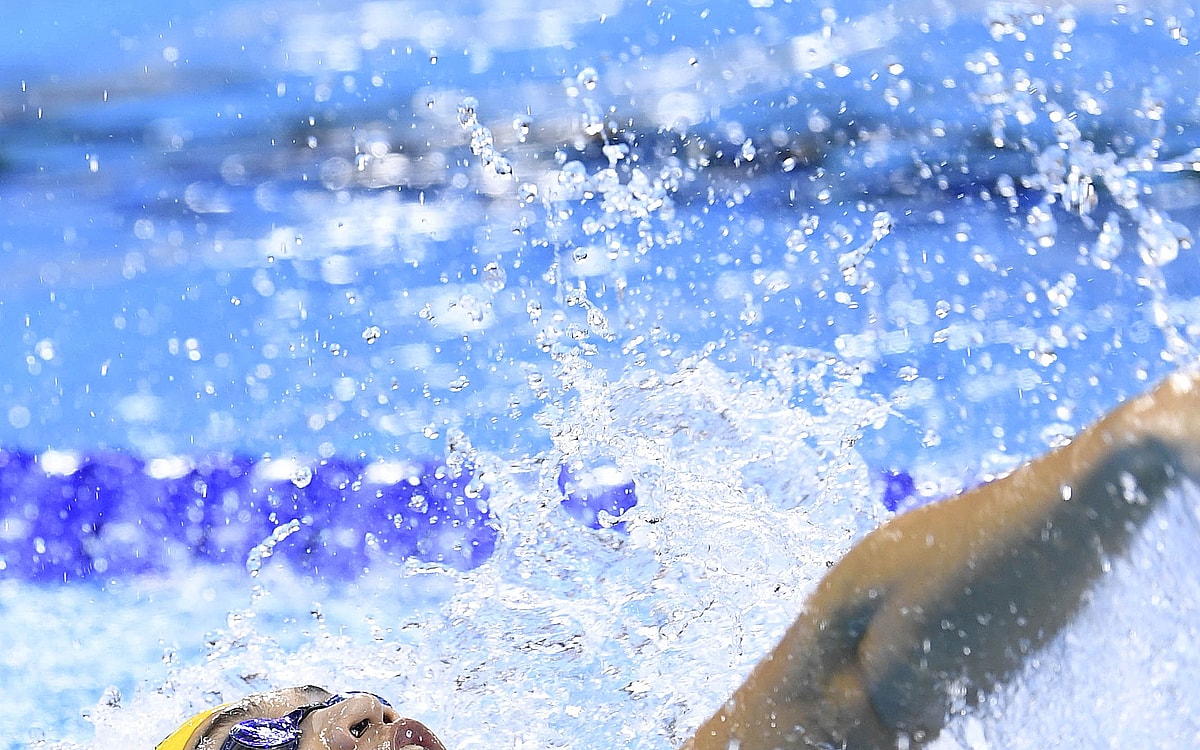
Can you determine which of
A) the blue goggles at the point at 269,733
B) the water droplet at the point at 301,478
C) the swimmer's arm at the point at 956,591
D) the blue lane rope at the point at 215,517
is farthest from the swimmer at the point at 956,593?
the water droplet at the point at 301,478

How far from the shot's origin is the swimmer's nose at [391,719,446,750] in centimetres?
83

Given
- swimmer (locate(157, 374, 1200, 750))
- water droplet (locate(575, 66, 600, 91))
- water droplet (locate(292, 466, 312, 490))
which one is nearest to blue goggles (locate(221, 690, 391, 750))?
swimmer (locate(157, 374, 1200, 750))

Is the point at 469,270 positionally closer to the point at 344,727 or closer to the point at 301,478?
the point at 301,478

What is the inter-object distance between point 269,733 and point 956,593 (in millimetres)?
530

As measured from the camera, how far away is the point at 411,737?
84 centimetres

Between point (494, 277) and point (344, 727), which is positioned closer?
point (344, 727)

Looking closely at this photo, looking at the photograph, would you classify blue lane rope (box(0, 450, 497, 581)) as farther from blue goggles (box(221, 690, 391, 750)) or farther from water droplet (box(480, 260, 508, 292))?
blue goggles (box(221, 690, 391, 750))

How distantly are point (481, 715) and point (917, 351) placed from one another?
1.54 meters

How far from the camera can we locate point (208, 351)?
2811mm

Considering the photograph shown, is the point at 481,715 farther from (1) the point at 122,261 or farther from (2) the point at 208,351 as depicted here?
(1) the point at 122,261

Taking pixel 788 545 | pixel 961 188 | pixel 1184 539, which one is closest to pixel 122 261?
pixel 788 545

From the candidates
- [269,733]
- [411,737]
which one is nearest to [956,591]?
[411,737]

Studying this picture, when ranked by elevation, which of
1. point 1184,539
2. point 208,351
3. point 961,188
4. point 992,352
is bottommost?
point 992,352

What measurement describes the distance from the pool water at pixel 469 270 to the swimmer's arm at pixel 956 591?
5.76ft
